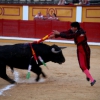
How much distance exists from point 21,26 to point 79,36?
27.8ft

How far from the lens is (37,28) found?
44.1ft

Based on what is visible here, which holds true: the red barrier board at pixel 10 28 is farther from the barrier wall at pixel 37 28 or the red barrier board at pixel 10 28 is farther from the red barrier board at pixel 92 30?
the red barrier board at pixel 92 30

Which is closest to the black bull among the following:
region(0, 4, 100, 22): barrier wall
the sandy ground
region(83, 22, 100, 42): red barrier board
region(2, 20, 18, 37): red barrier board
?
the sandy ground

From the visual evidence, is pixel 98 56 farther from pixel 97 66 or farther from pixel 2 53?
pixel 2 53

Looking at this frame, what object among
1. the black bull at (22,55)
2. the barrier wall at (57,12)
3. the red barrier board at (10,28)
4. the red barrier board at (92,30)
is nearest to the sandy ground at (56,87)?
the black bull at (22,55)

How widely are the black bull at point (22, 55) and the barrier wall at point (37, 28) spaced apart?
6285mm

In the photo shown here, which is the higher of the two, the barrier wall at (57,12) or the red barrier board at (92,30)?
the barrier wall at (57,12)

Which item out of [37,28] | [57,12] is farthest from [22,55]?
[57,12]

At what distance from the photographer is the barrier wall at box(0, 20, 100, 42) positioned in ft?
40.3

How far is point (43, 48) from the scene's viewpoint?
607cm

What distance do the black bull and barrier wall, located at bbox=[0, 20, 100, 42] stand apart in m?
6.28

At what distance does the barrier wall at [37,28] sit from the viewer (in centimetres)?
1229

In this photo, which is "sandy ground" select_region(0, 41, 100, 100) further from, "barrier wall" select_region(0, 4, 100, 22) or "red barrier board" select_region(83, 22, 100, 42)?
"barrier wall" select_region(0, 4, 100, 22)

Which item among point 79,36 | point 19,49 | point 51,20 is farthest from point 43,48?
point 51,20
